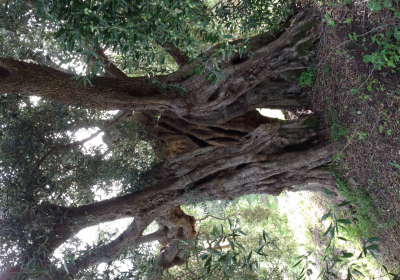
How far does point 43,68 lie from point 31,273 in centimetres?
317

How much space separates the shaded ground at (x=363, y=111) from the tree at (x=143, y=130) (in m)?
0.39

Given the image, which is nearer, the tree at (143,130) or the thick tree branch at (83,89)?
the thick tree branch at (83,89)

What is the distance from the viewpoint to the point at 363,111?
16.3ft

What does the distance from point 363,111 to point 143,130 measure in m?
4.72

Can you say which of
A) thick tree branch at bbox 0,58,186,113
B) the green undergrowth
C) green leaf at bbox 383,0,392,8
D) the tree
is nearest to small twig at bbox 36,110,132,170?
the tree

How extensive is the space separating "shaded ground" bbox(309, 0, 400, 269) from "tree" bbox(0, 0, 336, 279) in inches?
15.5

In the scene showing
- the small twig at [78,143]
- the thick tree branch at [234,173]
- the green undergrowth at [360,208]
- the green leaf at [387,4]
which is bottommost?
the green undergrowth at [360,208]

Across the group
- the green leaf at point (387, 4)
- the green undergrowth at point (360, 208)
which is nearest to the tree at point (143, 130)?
the green undergrowth at point (360, 208)

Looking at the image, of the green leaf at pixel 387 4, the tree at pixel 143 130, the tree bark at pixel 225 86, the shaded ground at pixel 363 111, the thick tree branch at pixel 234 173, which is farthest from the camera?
the thick tree branch at pixel 234 173

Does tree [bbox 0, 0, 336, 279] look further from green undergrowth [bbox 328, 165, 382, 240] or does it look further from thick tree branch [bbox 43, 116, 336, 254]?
green undergrowth [bbox 328, 165, 382, 240]

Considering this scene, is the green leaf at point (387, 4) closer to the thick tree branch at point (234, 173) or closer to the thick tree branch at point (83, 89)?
the thick tree branch at point (234, 173)

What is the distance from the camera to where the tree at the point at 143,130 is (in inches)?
198

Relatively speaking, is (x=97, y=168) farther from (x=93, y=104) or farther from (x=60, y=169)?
(x=93, y=104)

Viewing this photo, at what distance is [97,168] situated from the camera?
6.80 m
